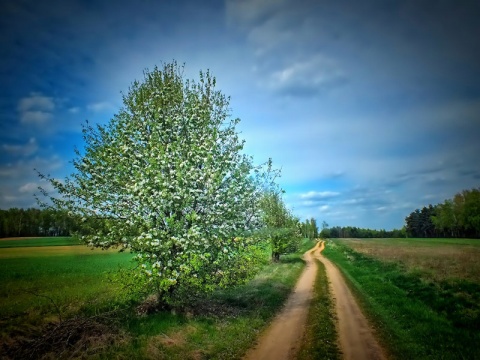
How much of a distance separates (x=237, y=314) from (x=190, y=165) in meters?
10.5

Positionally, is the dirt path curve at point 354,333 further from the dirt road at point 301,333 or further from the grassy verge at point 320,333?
the grassy verge at point 320,333

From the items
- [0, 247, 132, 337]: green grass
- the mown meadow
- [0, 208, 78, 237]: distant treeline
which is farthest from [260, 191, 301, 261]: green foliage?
[0, 208, 78, 237]: distant treeline

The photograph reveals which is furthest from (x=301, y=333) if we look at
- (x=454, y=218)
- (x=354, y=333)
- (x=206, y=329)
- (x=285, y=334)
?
(x=454, y=218)

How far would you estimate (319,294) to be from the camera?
83.3ft

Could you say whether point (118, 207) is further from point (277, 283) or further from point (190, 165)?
point (277, 283)

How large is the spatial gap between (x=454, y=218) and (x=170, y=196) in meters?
169

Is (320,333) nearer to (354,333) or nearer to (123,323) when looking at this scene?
(354,333)

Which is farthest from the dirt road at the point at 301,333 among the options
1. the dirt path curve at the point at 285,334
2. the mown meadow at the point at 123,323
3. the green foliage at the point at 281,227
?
the green foliage at the point at 281,227

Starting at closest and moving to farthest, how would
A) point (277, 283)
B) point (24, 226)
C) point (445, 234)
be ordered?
1. point (277, 283)
2. point (24, 226)
3. point (445, 234)

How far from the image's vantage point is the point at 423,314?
61.3 ft

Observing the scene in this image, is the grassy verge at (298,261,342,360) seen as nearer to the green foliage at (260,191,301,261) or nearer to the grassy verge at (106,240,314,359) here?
the grassy verge at (106,240,314,359)

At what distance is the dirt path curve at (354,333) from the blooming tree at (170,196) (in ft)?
21.9

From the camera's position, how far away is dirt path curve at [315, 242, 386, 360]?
42.8 ft

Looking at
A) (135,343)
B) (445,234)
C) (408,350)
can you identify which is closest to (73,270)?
(135,343)
